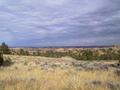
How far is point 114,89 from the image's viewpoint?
8.90 m

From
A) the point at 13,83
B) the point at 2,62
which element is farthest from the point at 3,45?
the point at 13,83

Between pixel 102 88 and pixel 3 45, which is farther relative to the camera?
pixel 3 45

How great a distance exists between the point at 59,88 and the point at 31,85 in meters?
1.06

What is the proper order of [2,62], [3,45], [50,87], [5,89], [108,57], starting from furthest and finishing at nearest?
[108,57]
[3,45]
[2,62]
[50,87]
[5,89]

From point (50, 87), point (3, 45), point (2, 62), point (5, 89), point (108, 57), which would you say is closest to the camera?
point (5, 89)

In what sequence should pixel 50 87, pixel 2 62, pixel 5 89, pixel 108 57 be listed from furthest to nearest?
pixel 108 57
pixel 2 62
pixel 50 87
pixel 5 89

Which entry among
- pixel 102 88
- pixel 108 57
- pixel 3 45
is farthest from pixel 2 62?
pixel 108 57

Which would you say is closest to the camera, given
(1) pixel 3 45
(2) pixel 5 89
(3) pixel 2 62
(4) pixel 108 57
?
(2) pixel 5 89

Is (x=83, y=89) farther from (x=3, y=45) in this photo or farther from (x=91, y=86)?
(x=3, y=45)

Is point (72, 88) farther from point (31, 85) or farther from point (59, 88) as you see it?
point (31, 85)

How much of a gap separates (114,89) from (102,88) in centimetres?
43

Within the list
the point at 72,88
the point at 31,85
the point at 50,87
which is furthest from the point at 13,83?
the point at 72,88

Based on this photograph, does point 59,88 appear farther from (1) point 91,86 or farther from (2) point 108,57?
(2) point 108,57

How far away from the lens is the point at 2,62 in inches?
963
